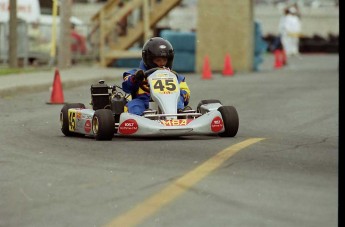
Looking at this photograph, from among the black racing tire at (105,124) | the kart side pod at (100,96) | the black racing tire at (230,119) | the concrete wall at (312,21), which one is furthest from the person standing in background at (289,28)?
the black racing tire at (105,124)

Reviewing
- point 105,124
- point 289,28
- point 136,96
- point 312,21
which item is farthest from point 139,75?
point 312,21

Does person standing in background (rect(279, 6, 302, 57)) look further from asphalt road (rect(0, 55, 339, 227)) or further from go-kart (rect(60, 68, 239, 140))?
go-kart (rect(60, 68, 239, 140))

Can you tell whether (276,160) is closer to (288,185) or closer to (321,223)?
(288,185)

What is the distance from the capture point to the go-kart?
12.5 meters

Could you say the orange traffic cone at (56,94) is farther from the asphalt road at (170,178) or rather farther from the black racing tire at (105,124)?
the black racing tire at (105,124)

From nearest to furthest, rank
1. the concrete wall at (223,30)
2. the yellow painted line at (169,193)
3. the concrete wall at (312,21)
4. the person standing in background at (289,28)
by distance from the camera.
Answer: the yellow painted line at (169,193) < the concrete wall at (223,30) < the person standing in background at (289,28) < the concrete wall at (312,21)

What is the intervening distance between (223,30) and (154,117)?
67.9 ft

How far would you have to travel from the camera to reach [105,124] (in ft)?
40.5

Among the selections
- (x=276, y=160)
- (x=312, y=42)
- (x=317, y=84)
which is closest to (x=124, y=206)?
(x=276, y=160)

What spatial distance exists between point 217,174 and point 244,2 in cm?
2419

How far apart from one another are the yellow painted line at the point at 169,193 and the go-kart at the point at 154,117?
4.64ft

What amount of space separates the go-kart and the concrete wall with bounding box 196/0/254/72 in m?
19.6

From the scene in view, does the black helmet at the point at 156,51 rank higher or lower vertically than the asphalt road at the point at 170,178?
higher

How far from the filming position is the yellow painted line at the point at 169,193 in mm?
7648
